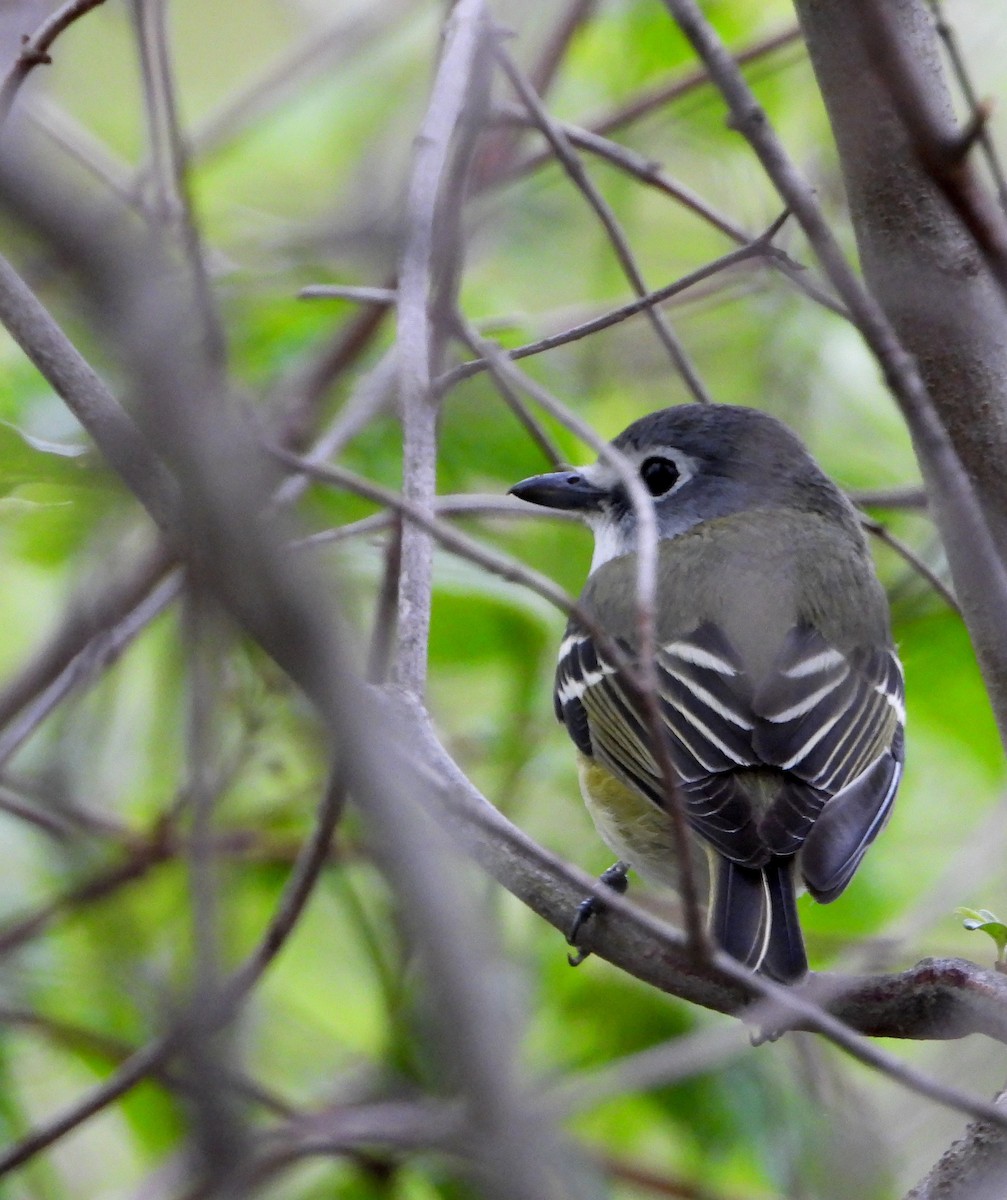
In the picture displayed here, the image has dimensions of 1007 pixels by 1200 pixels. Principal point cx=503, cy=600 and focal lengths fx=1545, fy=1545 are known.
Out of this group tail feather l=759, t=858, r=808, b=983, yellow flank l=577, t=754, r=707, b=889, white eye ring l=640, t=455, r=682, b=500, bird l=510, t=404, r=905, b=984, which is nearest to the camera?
tail feather l=759, t=858, r=808, b=983

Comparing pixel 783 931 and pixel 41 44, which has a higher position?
pixel 41 44

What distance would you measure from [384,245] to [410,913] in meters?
1.26

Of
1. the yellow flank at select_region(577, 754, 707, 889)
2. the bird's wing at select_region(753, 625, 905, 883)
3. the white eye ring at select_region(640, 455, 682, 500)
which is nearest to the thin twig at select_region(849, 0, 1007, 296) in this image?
the bird's wing at select_region(753, 625, 905, 883)

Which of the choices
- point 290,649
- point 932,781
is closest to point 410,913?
point 290,649

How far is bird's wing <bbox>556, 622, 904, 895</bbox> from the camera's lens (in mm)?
2840

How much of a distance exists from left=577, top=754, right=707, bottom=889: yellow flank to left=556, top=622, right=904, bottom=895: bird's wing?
0.07 metres

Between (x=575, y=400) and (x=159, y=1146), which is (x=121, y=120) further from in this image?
(x=159, y=1146)

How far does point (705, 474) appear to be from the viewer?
4039 mm

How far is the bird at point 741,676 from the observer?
2.82 m

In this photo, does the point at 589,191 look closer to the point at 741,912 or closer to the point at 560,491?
the point at 560,491

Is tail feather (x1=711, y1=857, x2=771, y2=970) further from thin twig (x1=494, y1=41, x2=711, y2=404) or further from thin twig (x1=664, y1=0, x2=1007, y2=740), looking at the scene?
thin twig (x1=494, y1=41, x2=711, y2=404)

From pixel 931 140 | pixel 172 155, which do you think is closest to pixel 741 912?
pixel 931 140

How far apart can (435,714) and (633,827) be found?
1.21m

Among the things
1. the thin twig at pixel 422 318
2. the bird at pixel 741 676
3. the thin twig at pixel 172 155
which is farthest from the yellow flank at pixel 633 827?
the thin twig at pixel 172 155
